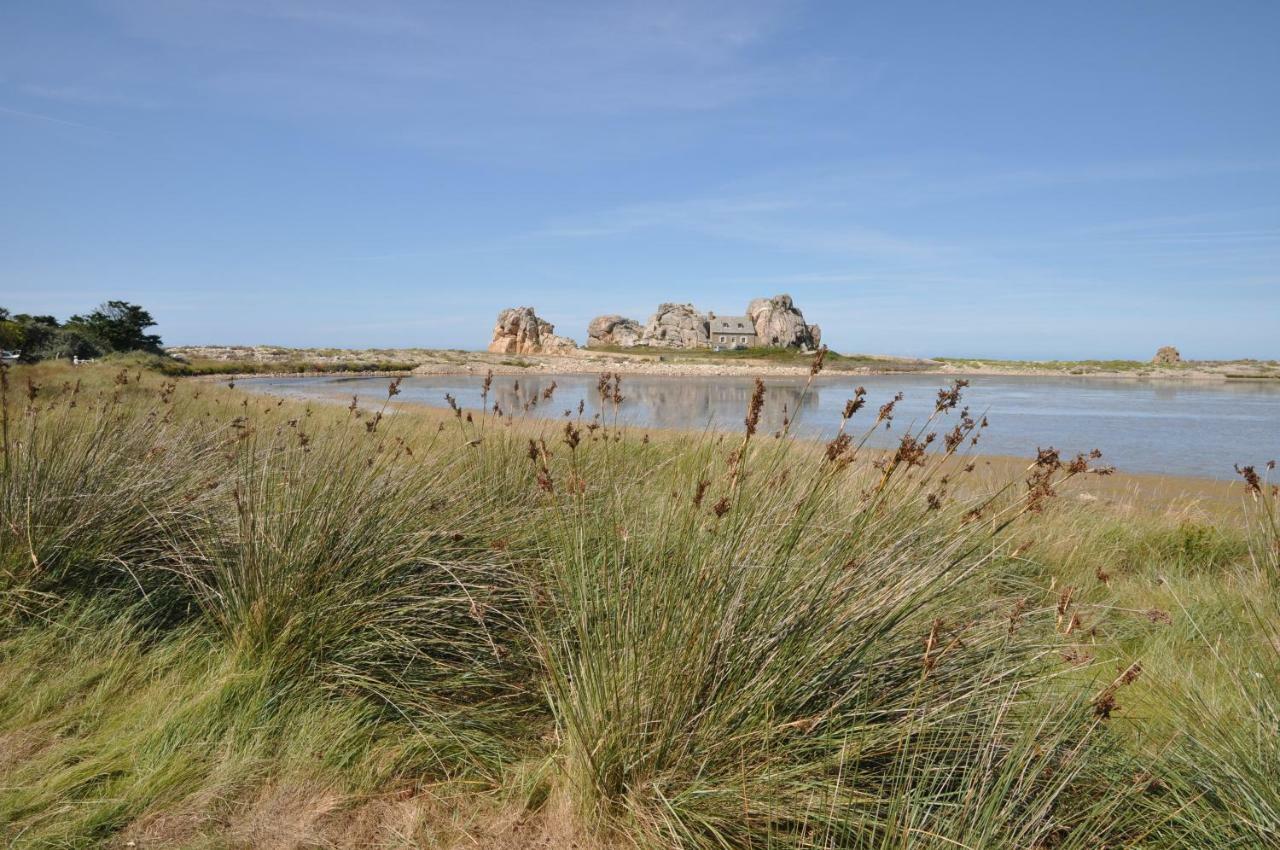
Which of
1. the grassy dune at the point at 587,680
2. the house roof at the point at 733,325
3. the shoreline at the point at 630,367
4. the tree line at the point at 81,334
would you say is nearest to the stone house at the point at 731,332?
the house roof at the point at 733,325

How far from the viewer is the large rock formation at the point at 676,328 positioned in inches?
3100

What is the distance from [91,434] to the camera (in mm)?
3928

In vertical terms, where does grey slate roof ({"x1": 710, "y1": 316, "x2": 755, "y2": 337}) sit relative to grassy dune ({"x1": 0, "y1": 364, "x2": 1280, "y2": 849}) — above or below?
above

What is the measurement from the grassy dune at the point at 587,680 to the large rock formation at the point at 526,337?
65927 mm

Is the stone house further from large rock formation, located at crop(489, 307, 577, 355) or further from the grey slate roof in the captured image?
large rock formation, located at crop(489, 307, 577, 355)

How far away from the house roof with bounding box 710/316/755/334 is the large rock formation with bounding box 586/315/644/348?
8345 millimetres

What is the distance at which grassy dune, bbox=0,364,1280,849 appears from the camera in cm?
179

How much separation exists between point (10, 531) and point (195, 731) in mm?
1461

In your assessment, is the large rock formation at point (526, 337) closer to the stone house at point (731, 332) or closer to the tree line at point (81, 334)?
the stone house at point (731, 332)

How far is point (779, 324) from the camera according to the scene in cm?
7769

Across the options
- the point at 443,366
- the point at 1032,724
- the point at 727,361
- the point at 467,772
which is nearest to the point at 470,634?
the point at 467,772

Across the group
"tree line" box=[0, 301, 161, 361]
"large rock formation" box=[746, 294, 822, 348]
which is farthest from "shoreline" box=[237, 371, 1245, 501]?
"large rock formation" box=[746, 294, 822, 348]

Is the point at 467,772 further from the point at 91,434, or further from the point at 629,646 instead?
the point at 91,434

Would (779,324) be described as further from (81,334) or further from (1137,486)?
(1137,486)
